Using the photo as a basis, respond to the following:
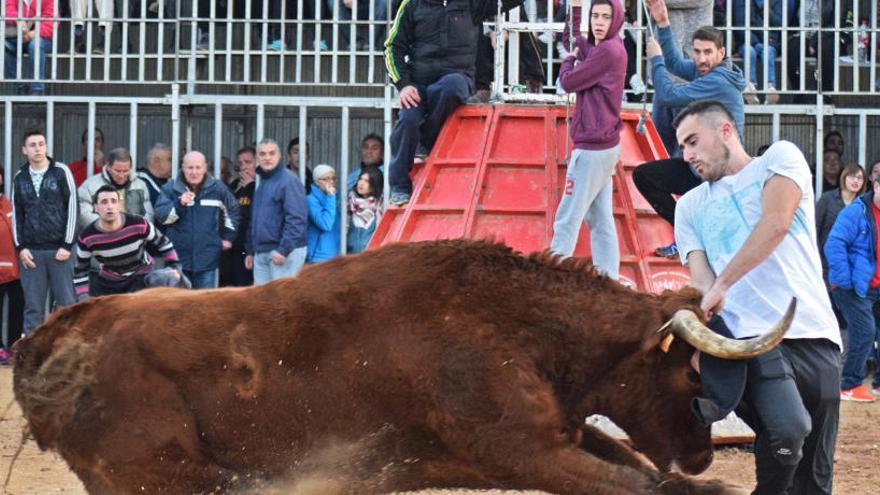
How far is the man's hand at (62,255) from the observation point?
38.5ft

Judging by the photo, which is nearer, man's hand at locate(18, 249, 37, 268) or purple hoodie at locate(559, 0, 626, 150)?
purple hoodie at locate(559, 0, 626, 150)

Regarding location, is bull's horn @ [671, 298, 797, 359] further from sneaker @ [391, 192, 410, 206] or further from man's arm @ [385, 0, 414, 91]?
man's arm @ [385, 0, 414, 91]

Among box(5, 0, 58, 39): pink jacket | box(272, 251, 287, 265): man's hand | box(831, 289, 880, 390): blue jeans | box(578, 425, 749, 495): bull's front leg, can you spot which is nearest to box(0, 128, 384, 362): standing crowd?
box(272, 251, 287, 265): man's hand

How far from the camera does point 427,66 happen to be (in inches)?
380

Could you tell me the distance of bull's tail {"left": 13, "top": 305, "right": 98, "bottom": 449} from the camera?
552cm

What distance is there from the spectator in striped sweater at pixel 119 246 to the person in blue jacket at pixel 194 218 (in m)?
0.97

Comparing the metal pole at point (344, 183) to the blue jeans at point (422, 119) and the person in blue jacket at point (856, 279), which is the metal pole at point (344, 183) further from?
the person in blue jacket at point (856, 279)

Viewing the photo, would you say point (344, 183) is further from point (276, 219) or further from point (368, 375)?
point (368, 375)

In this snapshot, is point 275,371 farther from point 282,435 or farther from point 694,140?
point 694,140

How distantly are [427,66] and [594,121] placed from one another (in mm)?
1442

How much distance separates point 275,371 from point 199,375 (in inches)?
11.7

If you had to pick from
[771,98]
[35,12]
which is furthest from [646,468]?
[35,12]

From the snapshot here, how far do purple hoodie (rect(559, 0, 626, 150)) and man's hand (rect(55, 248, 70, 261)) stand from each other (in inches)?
196

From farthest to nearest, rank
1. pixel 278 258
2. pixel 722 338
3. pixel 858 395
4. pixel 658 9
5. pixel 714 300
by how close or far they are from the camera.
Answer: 1. pixel 278 258
2. pixel 858 395
3. pixel 658 9
4. pixel 714 300
5. pixel 722 338
